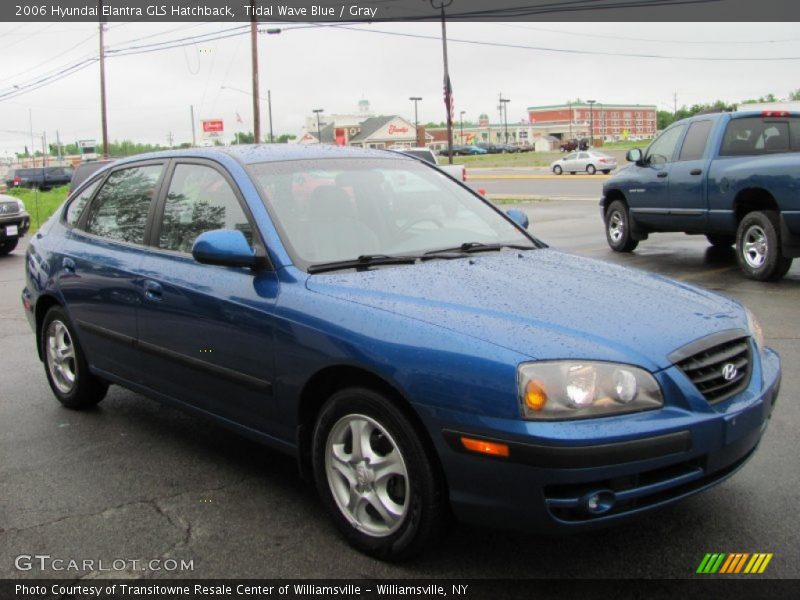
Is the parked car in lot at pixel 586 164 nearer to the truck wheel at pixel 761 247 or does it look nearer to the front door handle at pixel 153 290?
the truck wheel at pixel 761 247

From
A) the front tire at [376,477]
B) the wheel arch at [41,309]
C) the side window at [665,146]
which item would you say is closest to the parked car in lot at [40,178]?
the side window at [665,146]

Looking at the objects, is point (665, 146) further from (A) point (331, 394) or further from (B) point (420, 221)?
(A) point (331, 394)

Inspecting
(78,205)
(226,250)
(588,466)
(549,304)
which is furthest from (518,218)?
(78,205)

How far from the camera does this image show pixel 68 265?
513cm

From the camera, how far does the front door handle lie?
4246mm

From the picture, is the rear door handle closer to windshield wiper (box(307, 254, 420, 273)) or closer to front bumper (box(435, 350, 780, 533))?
windshield wiper (box(307, 254, 420, 273))

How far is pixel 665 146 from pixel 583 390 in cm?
889

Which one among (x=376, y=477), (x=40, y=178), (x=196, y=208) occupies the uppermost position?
(x=40, y=178)

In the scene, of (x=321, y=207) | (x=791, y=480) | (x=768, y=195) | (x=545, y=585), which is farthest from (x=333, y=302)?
(x=768, y=195)

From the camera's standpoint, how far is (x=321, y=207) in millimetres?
4047

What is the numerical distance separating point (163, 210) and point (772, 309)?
587 centimetres

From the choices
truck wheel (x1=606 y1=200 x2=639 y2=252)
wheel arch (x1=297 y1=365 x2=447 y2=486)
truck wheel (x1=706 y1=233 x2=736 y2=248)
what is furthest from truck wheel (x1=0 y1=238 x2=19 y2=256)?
wheel arch (x1=297 y1=365 x2=447 y2=486)

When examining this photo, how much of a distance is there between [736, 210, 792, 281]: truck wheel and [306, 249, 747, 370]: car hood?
19.8 feet

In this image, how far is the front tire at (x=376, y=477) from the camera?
301 cm
